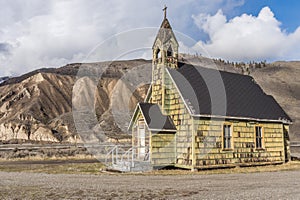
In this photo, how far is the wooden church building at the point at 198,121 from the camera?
2089 centimetres

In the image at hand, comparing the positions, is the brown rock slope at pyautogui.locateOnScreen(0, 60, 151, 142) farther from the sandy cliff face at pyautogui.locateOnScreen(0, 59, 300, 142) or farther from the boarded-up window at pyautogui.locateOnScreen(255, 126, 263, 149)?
the boarded-up window at pyautogui.locateOnScreen(255, 126, 263, 149)

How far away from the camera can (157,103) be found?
2308 centimetres

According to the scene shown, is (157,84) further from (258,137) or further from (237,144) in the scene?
(258,137)

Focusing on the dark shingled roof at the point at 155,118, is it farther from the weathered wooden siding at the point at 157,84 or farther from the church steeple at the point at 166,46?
the church steeple at the point at 166,46

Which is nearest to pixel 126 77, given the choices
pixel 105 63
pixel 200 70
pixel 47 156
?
pixel 105 63

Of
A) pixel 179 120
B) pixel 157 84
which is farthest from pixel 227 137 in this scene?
pixel 157 84

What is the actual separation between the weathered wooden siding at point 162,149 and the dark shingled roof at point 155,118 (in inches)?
17.8

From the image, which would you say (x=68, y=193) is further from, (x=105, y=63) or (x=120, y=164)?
(x=105, y=63)

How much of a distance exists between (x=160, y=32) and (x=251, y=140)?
9722mm

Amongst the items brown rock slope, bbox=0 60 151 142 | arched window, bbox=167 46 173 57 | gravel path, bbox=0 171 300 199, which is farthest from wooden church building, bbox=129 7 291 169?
brown rock slope, bbox=0 60 151 142

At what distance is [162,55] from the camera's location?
75.8ft

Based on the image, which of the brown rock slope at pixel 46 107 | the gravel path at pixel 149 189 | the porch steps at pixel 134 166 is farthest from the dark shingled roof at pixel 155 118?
the brown rock slope at pixel 46 107

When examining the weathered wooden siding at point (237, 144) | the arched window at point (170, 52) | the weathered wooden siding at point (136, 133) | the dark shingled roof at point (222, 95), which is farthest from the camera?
the arched window at point (170, 52)

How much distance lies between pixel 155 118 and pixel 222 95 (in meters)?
5.26
